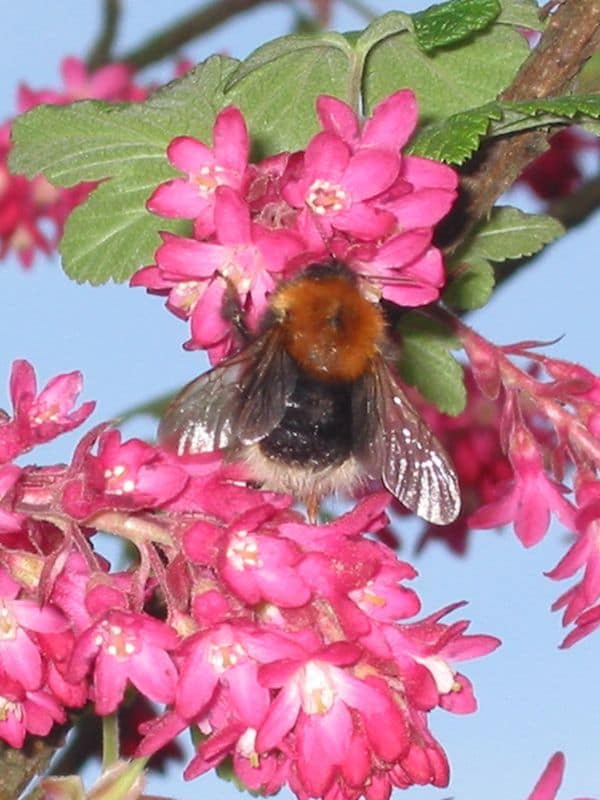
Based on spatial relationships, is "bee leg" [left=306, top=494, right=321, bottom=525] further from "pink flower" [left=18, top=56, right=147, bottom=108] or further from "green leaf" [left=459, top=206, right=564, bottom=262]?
"pink flower" [left=18, top=56, right=147, bottom=108]

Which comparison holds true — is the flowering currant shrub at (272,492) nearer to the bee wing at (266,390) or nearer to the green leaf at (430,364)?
the bee wing at (266,390)

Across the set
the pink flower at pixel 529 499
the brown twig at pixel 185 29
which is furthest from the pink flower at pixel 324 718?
the brown twig at pixel 185 29

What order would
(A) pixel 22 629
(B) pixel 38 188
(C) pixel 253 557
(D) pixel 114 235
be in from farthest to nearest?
(B) pixel 38 188 < (D) pixel 114 235 < (A) pixel 22 629 < (C) pixel 253 557

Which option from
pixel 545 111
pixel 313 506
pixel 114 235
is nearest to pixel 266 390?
pixel 313 506

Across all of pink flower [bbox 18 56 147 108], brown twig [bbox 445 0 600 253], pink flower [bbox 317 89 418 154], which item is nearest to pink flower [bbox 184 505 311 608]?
pink flower [bbox 317 89 418 154]

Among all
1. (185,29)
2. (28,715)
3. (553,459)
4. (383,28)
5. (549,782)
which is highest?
(383,28)

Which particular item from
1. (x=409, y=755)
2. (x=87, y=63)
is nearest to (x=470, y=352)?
(x=409, y=755)

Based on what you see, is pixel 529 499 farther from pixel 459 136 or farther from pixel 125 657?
pixel 125 657

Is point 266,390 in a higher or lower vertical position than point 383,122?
lower

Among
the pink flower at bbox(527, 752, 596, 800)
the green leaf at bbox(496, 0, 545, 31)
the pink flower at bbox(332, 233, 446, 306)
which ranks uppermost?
the green leaf at bbox(496, 0, 545, 31)
